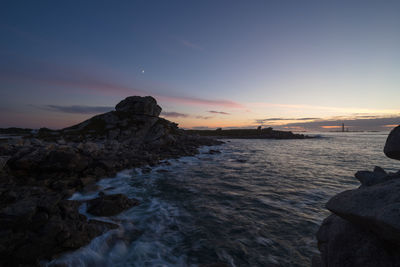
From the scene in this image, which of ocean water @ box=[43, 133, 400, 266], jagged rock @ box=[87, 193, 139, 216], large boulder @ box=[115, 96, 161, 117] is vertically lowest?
ocean water @ box=[43, 133, 400, 266]

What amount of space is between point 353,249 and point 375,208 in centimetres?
133

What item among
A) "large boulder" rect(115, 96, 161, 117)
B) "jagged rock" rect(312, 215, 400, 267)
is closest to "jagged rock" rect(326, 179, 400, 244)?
"jagged rock" rect(312, 215, 400, 267)

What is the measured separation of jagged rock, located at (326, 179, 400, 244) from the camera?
3037 millimetres

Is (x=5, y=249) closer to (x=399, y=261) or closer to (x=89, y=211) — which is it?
(x=89, y=211)

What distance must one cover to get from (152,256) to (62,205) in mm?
4706

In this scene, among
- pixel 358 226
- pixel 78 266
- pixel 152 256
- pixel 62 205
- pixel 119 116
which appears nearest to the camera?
pixel 358 226

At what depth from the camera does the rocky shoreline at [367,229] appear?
3195mm

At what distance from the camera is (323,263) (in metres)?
4.79

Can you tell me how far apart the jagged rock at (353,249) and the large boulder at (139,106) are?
55193mm

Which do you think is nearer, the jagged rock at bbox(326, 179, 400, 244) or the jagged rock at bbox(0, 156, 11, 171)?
the jagged rock at bbox(326, 179, 400, 244)

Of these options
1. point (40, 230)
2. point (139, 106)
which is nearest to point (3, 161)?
point (40, 230)

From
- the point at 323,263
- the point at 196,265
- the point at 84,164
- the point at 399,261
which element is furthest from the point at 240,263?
the point at 84,164

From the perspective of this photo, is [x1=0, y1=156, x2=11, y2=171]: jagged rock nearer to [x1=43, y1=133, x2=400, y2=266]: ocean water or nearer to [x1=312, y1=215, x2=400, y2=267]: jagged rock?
[x1=43, y1=133, x2=400, y2=266]: ocean water

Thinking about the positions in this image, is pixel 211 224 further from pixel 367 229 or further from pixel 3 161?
pixel 3 161
